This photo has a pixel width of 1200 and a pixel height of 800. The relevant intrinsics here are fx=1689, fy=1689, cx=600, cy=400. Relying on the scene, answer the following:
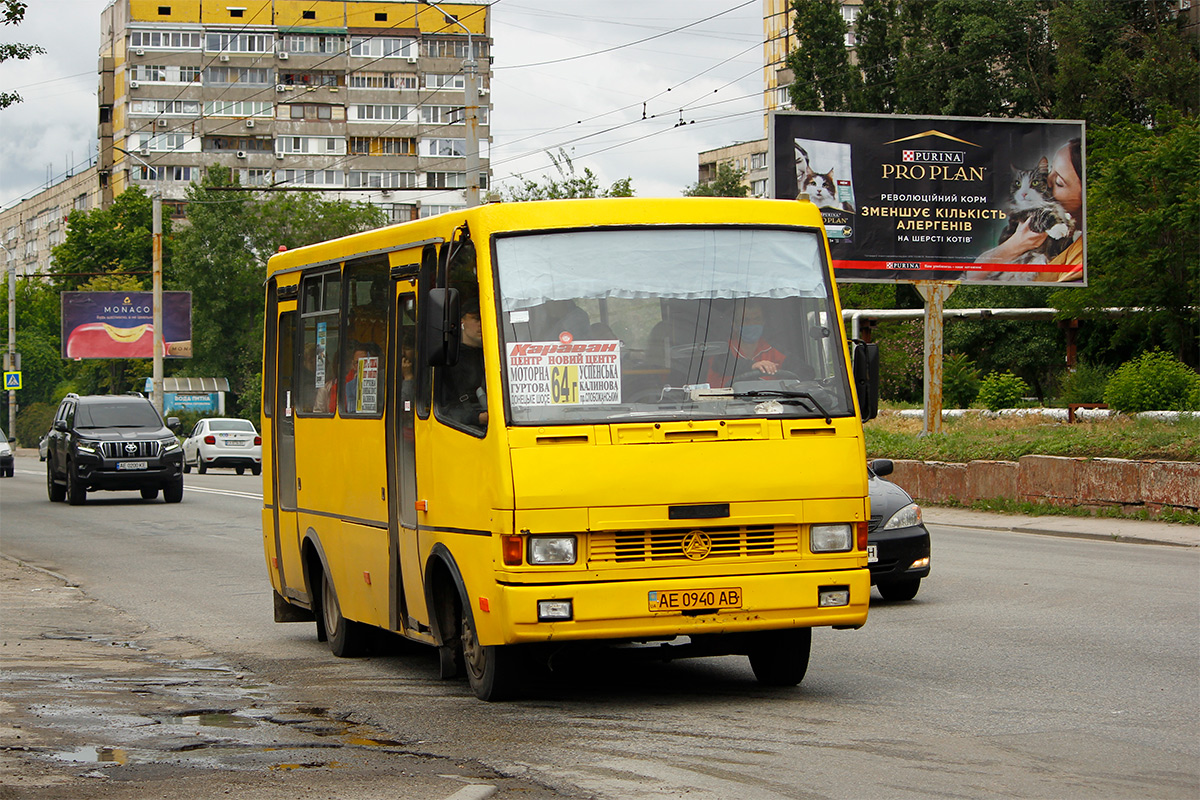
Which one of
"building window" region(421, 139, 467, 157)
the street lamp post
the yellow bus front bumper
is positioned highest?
"building window" region(421, 139, 467, 157)

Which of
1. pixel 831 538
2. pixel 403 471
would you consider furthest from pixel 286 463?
pixel 831 538

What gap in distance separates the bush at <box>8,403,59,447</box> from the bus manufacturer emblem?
89.8 m

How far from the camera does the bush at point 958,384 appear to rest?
48.3 metres

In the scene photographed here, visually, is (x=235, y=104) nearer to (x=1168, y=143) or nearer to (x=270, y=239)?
(x=270, y=239)

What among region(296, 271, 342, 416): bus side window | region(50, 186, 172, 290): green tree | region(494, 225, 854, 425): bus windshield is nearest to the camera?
region(494, 225, 854, 425): bus windshield

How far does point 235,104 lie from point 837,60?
5230cm

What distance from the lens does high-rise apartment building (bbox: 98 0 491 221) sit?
10894 cm

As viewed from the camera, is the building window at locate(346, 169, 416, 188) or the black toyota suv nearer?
the black toyota suv

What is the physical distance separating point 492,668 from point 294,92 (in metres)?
106

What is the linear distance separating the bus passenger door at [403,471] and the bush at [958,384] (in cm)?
3985

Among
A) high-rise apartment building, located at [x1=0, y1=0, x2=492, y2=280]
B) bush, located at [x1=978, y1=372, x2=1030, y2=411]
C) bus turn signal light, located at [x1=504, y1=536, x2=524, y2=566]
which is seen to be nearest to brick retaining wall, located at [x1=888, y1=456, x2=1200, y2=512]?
bush, located at [x1=978, y1=372, x2=1030, y2=411]

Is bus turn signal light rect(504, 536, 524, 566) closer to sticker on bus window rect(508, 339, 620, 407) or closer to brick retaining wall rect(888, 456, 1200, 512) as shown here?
sticker on bus window rect(508, 339, 620, 407)

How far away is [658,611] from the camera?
8062mm

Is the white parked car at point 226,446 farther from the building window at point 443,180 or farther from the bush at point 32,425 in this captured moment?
the building window at point 443,180
